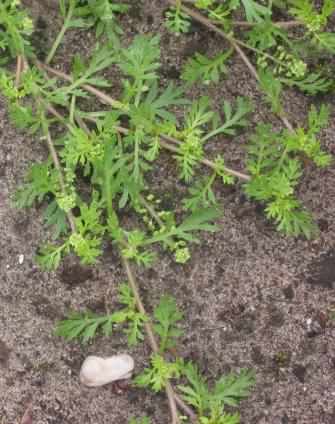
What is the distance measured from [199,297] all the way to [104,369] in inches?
17.3

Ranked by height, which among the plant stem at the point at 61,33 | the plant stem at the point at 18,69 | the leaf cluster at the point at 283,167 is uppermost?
the plant stem at the point at 61,33

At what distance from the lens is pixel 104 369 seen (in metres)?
2.47

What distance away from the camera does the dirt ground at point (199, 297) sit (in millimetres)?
2516

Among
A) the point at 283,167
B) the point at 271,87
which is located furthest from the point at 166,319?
the point at 271,87

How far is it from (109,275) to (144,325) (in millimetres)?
228

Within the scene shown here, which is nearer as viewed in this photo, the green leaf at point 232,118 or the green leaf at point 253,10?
the green leaf at point 253,10

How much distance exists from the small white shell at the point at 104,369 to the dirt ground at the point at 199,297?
0.04 m

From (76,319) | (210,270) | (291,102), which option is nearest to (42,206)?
(76,319)

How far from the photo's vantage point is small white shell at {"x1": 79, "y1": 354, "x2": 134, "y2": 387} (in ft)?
8.08

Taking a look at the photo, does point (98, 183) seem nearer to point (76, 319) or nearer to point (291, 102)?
point (76, 319)

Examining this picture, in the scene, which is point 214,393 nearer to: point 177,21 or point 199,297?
point 199,297

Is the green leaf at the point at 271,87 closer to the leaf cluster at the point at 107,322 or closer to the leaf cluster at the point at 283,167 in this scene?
the leaf cluster at the point at 283,167

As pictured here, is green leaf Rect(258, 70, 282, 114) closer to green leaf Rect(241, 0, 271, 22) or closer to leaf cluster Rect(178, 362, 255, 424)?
green leaf Rect(241, 0, 271, 22)

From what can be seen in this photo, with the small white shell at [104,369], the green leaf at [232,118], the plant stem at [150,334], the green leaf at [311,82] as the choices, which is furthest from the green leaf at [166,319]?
the green leaf at [311,82]
